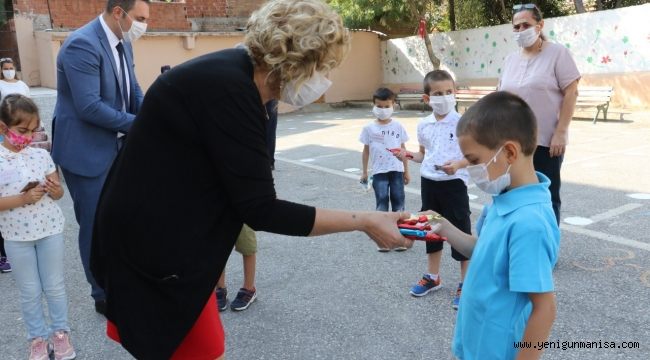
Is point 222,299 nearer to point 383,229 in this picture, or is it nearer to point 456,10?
point 383,229

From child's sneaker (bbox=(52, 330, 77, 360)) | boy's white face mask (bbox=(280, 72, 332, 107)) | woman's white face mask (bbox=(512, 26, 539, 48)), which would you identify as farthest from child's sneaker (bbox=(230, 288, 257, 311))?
woman's white face mask (bbox=(512, 26, 539, 48))

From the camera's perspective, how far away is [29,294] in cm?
294

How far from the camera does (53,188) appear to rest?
2994 mm

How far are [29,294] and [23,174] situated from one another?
2.18ft

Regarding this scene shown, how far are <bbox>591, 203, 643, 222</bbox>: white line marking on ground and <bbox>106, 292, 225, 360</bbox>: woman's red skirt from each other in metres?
4.26

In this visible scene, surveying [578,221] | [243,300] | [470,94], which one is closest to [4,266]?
[243,300]

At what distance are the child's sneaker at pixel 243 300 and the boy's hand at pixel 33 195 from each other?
4.54ft

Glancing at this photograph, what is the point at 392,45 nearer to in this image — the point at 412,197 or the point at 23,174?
the point at 412,197

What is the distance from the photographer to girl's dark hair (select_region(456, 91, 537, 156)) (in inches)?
69.8

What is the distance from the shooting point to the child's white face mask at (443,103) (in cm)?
361

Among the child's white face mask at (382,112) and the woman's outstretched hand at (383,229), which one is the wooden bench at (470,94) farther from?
the woman's outstretched hand at (383,229)

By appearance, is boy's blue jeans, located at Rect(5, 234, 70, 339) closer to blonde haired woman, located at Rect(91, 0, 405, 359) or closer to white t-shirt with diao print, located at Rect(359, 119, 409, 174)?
blonde haired woman, located at Rect(91, 0, 405, 359)

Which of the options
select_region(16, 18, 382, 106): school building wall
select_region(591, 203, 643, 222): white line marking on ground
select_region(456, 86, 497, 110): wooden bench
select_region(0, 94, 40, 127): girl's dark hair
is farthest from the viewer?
select_region(16, 18, 382, 106): school building wall

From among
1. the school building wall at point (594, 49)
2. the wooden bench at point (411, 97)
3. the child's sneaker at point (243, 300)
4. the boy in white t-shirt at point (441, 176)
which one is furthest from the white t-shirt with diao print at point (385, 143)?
the wooden bench at point (411, 97)
